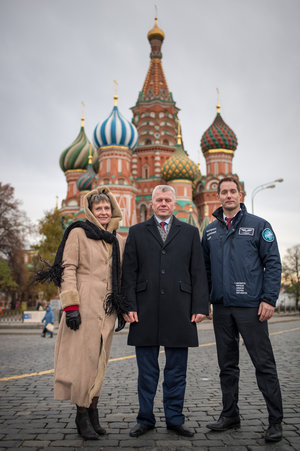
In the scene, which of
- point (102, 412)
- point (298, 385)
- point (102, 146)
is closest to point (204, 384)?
point (298, 385)

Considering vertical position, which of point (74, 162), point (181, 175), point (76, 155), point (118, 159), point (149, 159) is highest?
point (76, 155)

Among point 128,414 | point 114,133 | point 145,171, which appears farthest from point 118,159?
point 128,414

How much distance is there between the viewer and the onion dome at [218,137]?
44.0 meters

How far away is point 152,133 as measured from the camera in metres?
43.4

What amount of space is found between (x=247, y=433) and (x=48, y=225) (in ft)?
99.6

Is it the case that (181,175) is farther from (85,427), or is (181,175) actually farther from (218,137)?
(85,427)

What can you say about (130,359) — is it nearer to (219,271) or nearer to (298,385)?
(298,385)

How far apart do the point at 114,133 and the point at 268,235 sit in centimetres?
3337

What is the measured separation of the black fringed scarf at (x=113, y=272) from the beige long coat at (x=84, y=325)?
1.9 inches

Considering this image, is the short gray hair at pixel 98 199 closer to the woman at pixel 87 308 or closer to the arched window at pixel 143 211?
the woman at pixel 87 308

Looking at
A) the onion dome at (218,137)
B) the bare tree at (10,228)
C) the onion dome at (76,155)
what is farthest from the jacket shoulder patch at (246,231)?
the onion dome at (76,155)

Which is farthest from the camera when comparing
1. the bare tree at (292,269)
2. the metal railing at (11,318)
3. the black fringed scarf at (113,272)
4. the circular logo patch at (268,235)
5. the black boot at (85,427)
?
the bare tree at (292,269)

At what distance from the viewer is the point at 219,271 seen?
4477 mm

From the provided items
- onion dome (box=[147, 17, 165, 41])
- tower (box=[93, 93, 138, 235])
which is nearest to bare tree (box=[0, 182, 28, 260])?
tower (box=[93, 93, 138, 235])
